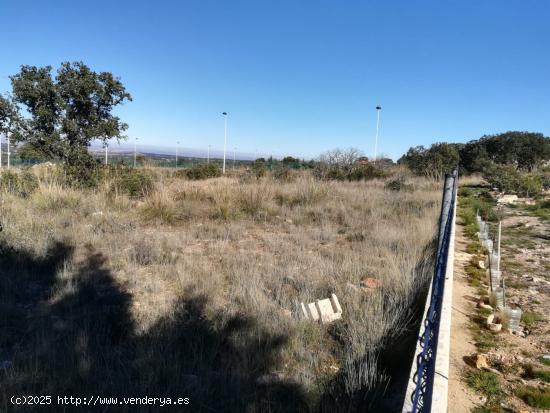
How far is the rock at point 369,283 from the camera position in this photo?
432 centimetres

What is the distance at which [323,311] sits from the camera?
11.8 ft

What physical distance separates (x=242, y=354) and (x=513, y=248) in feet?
20.9

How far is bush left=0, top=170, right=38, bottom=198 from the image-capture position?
356 inches

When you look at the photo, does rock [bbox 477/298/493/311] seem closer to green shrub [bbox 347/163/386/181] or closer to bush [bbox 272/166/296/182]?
bush [bbox 272/166/296/182]

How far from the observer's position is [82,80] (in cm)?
1416

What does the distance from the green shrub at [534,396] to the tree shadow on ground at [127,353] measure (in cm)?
151

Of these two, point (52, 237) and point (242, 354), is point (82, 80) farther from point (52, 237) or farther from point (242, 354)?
point (242, 354)

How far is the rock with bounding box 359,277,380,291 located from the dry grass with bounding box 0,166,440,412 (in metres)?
0.16

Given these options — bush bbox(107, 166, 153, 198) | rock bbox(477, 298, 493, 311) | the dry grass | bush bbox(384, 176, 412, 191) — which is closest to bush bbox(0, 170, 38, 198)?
the dry grass

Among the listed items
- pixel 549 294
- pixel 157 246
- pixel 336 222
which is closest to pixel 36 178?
pixel 157 246

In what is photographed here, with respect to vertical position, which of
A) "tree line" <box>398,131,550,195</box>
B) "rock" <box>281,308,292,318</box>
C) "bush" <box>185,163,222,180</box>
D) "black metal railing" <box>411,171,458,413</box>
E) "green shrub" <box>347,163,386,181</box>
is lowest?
"rock" <box>281,308,292,318</box>

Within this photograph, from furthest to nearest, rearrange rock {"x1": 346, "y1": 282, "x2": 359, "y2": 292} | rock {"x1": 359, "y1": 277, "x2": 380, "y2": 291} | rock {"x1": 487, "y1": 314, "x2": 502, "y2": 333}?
rock {"x1": 359, "y1": 277, "x2": 380, "y2": 291}
rock {"x1": 346, "y1": 282, "x2": 359, "y2": 292}
rock {"x1": 487, "y1": 314, "x2": 502, "y2": 333}

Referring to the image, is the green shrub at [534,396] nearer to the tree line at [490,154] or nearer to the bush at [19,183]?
the bush at [19,183]

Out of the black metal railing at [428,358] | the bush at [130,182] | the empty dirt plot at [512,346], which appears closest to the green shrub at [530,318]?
the empty dirt plot at [512,346]
